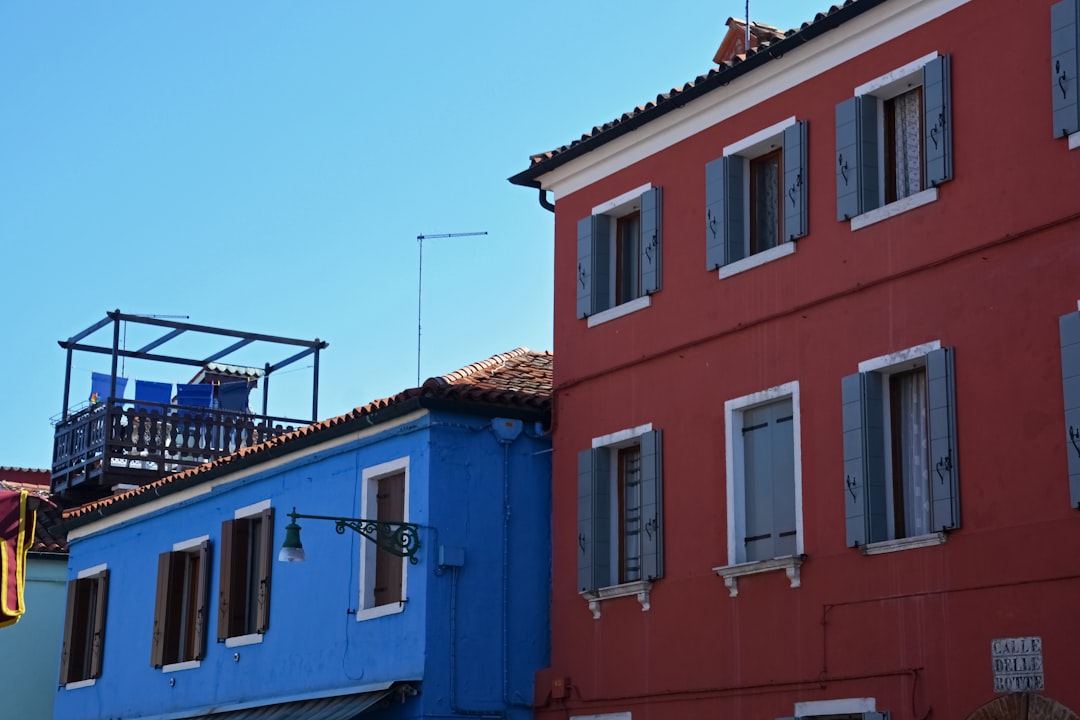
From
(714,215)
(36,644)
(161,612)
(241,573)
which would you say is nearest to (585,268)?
(714,215)

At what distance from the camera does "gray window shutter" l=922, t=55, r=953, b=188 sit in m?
14.4

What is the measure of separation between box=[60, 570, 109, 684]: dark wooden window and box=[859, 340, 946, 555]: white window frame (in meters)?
13.9

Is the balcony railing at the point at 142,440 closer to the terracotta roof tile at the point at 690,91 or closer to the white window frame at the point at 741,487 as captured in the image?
the terracotta roof tile at the point at 690,91

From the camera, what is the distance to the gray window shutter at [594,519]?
17.6 metres

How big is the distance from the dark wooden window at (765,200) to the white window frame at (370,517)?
15.2ft

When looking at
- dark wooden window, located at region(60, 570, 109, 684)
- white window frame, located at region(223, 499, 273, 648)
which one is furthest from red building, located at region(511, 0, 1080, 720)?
dark wooden window, located at region(60, 570, 109, 684)

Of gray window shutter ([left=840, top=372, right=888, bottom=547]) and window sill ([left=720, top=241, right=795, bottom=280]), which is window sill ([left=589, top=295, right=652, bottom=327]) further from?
gray window shutter ([left=840, top=372, right=888, bottom=547])

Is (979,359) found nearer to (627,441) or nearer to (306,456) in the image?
(627,441)

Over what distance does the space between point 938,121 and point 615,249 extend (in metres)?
4.84

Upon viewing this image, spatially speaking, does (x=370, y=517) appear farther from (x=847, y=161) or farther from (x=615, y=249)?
(x=847, y=161)

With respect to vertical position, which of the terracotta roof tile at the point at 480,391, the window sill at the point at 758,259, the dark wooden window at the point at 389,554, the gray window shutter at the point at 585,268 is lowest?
the dark wooden window at the point at 389,554

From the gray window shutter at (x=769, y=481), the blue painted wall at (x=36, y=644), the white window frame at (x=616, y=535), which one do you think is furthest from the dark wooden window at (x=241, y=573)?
the blue painted wall at (x=36, y=644)

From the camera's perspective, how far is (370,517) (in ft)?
62.7

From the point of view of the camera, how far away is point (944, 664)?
13.7 m
